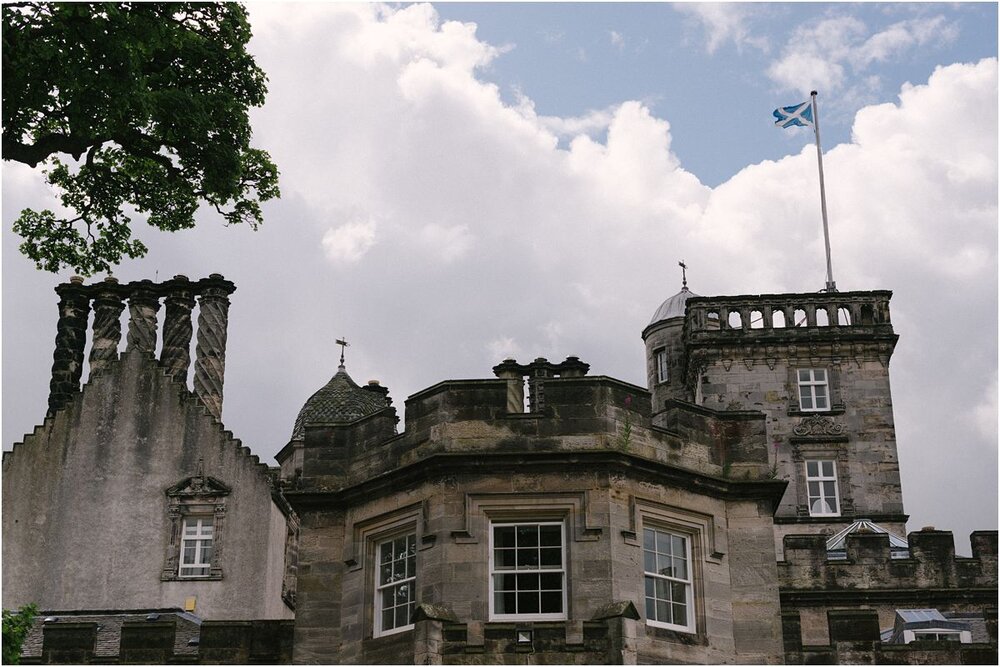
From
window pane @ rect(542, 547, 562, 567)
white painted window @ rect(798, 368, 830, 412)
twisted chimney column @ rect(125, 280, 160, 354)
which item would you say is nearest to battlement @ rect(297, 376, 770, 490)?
window pane @ rect(542, 547, 562, 567)

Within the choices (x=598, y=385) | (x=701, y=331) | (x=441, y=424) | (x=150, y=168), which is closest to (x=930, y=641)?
(x=598, y=385)

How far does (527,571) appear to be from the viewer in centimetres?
2309

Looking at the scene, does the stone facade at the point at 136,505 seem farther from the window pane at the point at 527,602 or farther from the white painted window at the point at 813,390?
the white painted window at the point at 813,390

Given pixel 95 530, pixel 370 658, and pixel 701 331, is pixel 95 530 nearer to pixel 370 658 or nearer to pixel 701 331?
pixel 370 658

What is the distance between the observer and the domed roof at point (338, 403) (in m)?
42.4

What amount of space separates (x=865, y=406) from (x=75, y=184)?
2608 cm

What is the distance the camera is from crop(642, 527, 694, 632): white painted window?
23.3 meters

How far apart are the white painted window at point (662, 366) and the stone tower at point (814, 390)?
13.2 ft

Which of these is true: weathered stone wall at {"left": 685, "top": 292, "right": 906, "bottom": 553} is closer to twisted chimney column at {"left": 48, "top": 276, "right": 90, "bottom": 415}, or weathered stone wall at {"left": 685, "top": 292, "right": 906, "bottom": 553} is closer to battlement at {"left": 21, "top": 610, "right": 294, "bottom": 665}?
twisted chimney column at {"left": 48, "top": 276, "right": 90, "bottom": 415}

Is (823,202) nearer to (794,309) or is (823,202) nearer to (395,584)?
(794,309)

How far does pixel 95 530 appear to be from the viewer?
117ft

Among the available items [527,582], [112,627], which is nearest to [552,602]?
[527,582]

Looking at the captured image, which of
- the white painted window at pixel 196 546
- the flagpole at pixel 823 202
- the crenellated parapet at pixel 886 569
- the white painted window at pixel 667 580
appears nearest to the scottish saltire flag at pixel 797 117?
the flagpole at pixel 823 202

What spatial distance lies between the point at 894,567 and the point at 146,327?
64.9 feet
